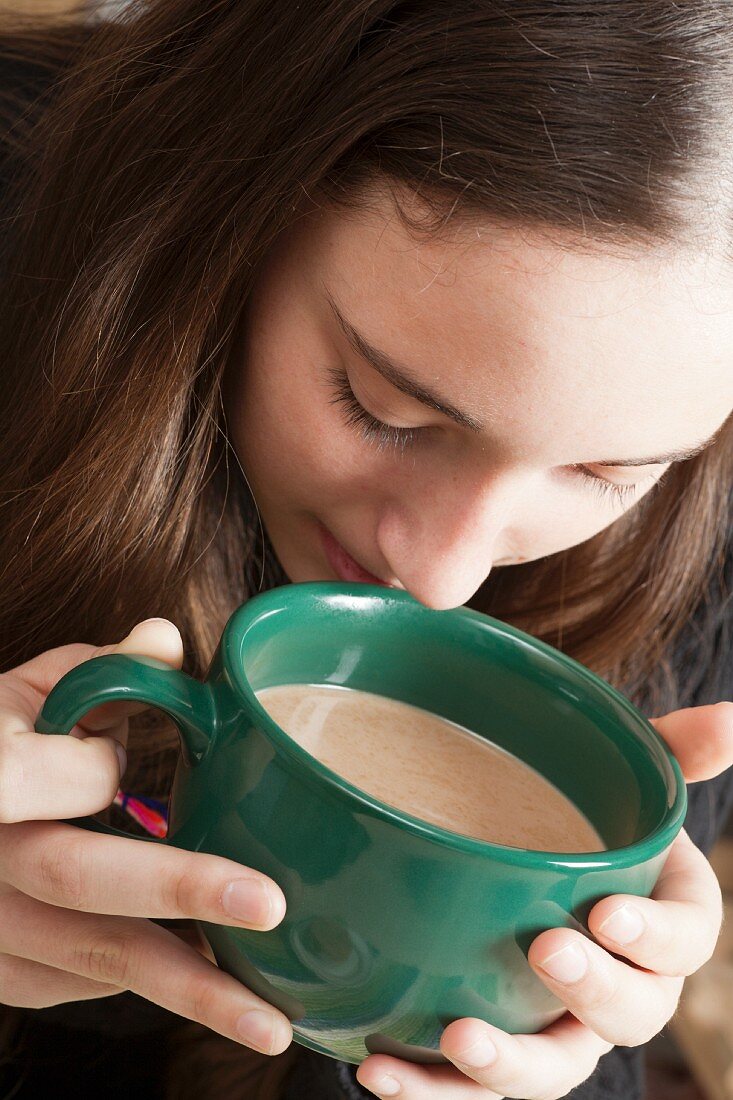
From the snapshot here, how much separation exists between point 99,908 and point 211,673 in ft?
0.50

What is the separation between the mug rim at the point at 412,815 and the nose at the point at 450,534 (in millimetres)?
17

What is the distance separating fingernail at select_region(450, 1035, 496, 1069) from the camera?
1.96 ft

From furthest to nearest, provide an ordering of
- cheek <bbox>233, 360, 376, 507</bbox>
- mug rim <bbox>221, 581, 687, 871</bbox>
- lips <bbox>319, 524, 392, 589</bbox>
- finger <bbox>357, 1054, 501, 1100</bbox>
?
lips <bbox>319, 524, 392, 589</bbox> < cheek <bbox>233, 360, 376, 507</bbox> < finger <bbox>357, 1054, 501, 1100</bbox> < mug rim <bbox>221, 581, 687, 871</bbox>

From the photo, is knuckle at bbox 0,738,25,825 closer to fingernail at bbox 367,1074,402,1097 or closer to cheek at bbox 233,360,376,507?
fingernail at bbox 367,1074,402,1097

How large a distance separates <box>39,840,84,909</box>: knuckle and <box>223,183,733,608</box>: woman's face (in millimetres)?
301

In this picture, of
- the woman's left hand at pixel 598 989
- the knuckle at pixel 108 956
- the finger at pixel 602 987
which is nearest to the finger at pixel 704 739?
the woman's left hand at pixel 598 989

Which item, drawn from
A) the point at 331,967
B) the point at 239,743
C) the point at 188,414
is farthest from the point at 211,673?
the point at 188,414

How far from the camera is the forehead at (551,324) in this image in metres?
0.71

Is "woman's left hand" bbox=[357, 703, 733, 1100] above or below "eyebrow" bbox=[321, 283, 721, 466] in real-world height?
below

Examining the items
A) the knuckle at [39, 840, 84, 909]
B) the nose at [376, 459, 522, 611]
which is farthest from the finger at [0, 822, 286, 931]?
the nose at [376, 459, 522, 611]

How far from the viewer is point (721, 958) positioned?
1980mm

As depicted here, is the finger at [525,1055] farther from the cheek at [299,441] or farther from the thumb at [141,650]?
the cheek at [299,441]

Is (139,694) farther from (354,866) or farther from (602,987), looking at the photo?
(602,987)

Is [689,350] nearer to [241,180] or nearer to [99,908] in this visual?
[241,180]
